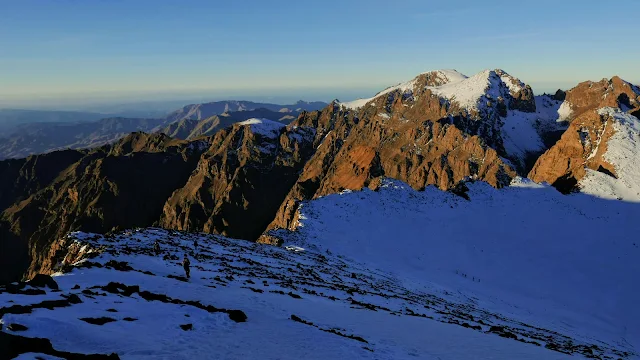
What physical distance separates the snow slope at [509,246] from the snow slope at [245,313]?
1075cm

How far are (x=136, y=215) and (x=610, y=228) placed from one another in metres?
186

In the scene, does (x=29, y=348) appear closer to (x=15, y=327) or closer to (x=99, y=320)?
(x=15, y=327)

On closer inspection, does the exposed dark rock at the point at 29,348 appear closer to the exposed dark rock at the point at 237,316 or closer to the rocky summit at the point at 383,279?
the rocky summit at the point at 383,279

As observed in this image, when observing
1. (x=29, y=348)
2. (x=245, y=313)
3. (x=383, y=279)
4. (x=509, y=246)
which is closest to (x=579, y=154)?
(x=509, y=246)

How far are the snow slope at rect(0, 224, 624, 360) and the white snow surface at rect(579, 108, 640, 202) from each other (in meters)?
52.6

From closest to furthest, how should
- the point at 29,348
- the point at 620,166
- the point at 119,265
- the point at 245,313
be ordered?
the point at 29,348, the point at 245,313, the point at 119,265, the point at 620,166

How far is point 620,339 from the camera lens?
39.3m

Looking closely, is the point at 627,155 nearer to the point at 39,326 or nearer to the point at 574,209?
the point at 574,209

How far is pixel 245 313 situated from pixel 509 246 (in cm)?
5186

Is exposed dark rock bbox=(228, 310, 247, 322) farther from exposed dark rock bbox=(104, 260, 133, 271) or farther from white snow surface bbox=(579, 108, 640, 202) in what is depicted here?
white snow surface bbox=(579, 108, 640, 202)

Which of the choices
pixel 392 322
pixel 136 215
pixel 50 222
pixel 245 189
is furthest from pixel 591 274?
pixel 50 222

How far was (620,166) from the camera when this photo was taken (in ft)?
274

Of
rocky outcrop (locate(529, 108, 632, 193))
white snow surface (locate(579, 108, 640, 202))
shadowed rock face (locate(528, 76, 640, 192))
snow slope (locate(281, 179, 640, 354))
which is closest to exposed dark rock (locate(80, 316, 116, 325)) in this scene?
snow slope (locate(281, 179, 640, 354))

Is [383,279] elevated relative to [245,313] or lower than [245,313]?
lower
